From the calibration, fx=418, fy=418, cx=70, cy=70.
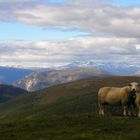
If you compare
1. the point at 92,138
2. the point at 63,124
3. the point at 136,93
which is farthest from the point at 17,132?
the point at 136,93

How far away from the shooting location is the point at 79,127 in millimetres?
39531

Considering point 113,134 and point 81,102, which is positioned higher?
point 113,134

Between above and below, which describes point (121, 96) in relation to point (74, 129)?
above

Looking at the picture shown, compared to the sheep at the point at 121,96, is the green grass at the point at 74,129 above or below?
below

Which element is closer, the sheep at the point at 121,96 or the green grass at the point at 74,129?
the green grass at the point at 74,129

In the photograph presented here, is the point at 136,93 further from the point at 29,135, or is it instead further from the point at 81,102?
the point at 81,102

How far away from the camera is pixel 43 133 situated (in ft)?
124

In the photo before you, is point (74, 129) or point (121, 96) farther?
point (121, 96)

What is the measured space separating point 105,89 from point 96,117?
19.3ft

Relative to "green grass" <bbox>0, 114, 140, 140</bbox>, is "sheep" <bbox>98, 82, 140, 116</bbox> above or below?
above

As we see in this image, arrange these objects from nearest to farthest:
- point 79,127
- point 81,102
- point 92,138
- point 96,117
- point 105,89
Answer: point 92,138 < point 79,127 < point 96,117 < point 105,89 < point 81,102

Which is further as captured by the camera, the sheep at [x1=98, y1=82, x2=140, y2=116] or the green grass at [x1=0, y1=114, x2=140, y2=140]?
the sheep at [x1=98, y1=82, x2=140, y2=116]

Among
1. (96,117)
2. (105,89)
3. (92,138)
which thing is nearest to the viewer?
(92,138)

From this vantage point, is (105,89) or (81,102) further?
(81,102)
